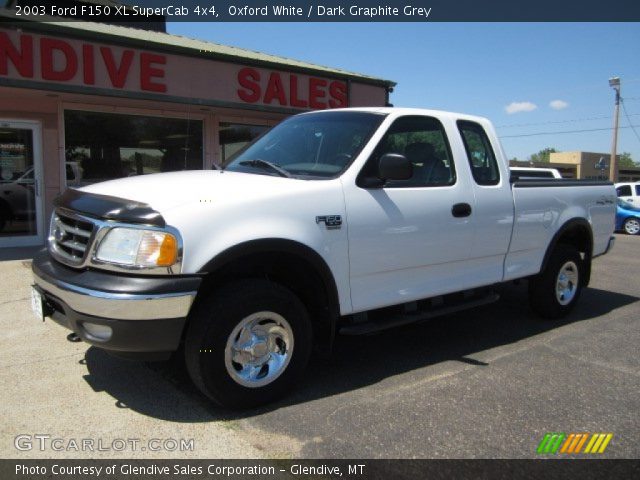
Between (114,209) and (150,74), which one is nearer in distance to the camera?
(114,209)

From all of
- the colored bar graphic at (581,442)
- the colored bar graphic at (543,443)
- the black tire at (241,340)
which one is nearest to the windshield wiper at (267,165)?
the black tire at (241,340)

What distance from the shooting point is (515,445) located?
2998 millimetres

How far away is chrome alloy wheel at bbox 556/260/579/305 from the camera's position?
221 inches

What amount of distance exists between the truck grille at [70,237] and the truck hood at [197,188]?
0.24 meters

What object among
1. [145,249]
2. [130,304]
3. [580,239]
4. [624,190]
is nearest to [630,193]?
[624,190]

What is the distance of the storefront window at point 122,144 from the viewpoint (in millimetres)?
10445

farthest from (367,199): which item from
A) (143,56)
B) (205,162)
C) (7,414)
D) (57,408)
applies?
(205,162)

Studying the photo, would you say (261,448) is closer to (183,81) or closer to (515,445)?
(515,445)

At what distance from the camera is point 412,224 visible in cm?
390

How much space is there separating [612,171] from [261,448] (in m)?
32.6

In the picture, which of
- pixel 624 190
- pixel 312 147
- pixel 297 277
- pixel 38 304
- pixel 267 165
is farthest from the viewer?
pixel 624 190

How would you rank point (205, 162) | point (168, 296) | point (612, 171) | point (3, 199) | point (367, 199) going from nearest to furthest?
point (168, 296) < point (367, 199) < point (3, 199) < point (205, 162) < point (612, 171)

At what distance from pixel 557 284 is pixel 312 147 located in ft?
10.5

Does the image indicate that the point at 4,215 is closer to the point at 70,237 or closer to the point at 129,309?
the point at 70,237
